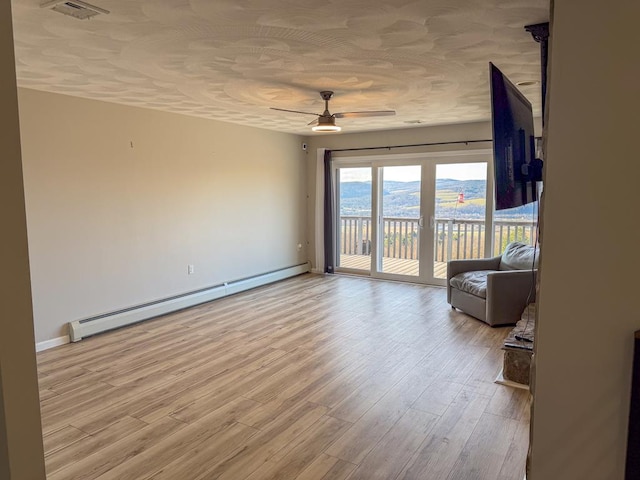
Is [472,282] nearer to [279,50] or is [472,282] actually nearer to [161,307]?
[279,50]

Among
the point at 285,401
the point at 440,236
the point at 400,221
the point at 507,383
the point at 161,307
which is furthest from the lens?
the point at 400,221

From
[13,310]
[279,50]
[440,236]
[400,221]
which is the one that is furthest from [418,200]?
[13,310]

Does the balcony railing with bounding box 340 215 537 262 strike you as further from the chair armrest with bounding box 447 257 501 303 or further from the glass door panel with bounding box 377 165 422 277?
the chair armrest with bounding box 447 257 501 303

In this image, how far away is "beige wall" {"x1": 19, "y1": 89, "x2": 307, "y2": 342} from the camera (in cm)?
421

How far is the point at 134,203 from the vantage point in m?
5.01

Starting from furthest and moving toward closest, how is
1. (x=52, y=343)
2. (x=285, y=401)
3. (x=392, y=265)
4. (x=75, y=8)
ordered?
(x=392, y=265) < (x=52, y=343) < (x=285, y=401) < (x=75, y=8)

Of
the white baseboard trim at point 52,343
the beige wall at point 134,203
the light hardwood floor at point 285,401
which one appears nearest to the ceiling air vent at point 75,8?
the beige wall at point 134,203

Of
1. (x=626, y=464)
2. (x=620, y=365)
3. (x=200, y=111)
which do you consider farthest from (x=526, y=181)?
(x=200, y=111)

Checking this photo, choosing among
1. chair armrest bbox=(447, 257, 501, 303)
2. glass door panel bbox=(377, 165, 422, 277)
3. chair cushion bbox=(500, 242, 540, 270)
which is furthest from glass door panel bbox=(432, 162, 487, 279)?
chair cushion bbox=(500, 242, 540, 270)

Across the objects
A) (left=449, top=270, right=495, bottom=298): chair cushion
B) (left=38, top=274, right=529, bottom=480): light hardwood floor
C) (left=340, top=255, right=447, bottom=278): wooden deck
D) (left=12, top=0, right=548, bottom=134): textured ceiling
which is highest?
(left=12, top=0, right=548, bottom=134): textured ceiling

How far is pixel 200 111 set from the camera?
523 centimetres

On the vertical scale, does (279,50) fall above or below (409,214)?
above

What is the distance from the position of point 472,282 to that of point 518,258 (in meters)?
0.60

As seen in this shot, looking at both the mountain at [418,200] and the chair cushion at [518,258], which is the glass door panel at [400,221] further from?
the chair cushion at [518,258]
